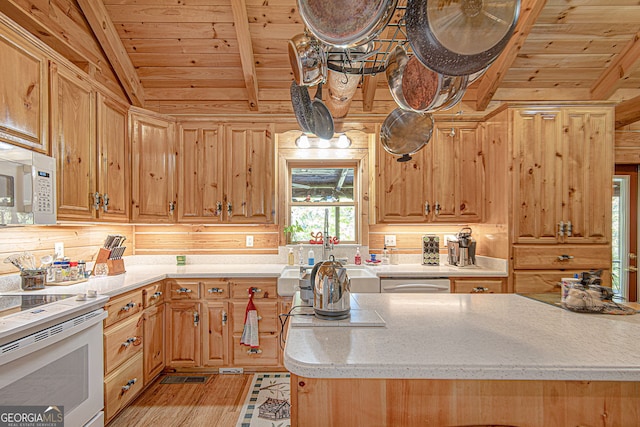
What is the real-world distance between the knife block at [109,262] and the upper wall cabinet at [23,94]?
988 millimetres

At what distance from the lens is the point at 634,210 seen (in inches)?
134

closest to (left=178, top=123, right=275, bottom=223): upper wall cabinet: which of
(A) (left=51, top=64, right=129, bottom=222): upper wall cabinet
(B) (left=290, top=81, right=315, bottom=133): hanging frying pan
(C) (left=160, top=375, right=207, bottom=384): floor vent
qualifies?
(A) (left=51, top=64, right=129, bottom=222): upper wall cabinet

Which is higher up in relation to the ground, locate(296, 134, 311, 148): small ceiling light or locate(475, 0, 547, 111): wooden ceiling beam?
locate(475, 0, 547, 111): wooden ceiling beam

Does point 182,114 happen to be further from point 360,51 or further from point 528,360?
point 528,360

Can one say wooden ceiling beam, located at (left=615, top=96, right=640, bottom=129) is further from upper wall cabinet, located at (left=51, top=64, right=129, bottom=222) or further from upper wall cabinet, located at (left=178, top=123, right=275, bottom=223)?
upper wall cabinet, located at (left=51, top=64, right=129, bottom=222)

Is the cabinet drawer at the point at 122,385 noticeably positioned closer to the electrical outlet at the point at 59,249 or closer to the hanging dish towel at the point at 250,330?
the hanging dish towel at the point at 250,330

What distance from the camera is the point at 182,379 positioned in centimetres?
287

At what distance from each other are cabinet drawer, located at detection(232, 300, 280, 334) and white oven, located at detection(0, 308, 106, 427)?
1.13 m

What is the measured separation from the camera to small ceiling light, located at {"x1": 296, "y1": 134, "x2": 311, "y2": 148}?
3.46 m

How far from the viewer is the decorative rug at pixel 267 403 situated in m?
2.25

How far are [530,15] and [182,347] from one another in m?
4.01

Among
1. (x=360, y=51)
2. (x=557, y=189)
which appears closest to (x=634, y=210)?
(x=557, y=189)

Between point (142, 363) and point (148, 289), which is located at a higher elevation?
point (148, 289)

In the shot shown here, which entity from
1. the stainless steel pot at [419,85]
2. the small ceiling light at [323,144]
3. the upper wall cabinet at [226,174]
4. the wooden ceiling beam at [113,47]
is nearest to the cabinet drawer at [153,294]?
the upper wall cabinet at [226,174]
